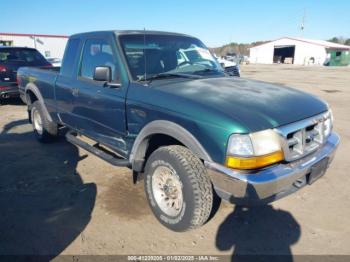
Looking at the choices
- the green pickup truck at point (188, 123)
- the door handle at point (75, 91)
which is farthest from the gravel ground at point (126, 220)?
the door handle at point (75, 91)

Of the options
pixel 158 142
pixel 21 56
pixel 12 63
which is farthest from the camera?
pixel 21 56

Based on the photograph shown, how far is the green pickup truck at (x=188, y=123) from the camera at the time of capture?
261 cm

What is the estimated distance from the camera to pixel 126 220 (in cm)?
342

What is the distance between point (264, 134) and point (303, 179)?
2.30 ft

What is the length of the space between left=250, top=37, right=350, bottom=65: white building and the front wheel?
55.0 meters

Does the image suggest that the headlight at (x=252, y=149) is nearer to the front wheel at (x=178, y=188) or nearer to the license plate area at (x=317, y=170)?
the front wheel at (x=178, y=188)

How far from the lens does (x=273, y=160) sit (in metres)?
2.65

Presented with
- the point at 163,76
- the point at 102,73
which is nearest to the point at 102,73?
the point at 102,73

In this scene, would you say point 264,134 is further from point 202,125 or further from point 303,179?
point 303,179

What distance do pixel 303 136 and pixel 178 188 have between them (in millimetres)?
1278

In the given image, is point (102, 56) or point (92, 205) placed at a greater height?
point (102, 56)

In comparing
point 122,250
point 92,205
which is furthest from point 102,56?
point 122,250

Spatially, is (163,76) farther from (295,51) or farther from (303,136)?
(295,51)

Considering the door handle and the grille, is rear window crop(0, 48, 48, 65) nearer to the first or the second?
the door handle
